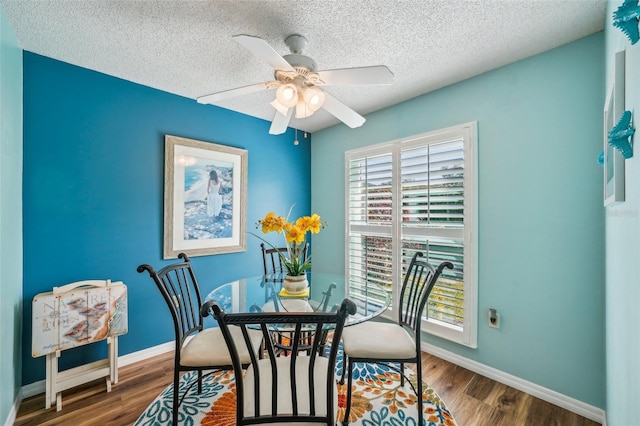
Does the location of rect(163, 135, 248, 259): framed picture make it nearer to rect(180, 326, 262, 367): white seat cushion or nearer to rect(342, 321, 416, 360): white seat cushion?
rect(180, 326, 262, 367): white seat cushion

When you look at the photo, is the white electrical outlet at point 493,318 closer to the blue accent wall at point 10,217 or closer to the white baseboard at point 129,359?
the white baseboard at point 129,359

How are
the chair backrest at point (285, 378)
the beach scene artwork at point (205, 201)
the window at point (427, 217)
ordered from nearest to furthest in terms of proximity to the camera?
the chair backrest at point (285, 378) < the window at point (427, 217) < the beach scene artwork at point (205, 201)

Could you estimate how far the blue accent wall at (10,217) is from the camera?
1.63 metres

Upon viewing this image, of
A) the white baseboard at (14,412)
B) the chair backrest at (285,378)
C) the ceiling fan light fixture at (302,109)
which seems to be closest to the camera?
the chair backrest at (285,378)

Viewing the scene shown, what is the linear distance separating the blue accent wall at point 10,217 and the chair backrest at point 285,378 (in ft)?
5.17

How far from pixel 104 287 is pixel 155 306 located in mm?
600

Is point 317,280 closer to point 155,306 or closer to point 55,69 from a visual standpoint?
point 155,306

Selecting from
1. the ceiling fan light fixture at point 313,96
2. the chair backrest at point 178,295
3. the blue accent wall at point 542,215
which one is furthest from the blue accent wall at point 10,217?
the blue accent wall at point 542,215

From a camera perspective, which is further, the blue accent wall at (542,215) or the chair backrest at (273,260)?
the chair backrest at (273,260)

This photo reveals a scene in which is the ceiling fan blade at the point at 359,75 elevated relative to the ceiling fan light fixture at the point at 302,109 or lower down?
elevated

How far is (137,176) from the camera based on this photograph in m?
2.54

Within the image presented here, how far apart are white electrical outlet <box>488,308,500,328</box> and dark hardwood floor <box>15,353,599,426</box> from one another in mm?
446

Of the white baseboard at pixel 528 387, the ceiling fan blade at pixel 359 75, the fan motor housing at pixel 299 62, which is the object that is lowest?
the white baseboard at pixel 528 387

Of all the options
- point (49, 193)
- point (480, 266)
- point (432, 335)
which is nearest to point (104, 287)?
point (49, 193)
